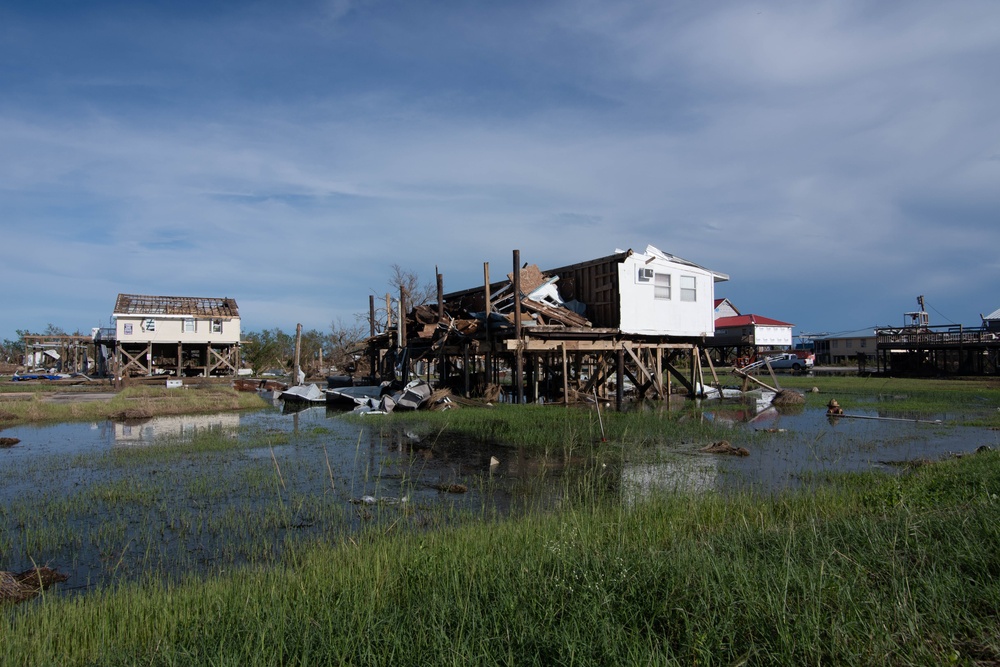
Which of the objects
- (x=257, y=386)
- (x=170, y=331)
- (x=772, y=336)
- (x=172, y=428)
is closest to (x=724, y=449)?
(x=172, y=428)

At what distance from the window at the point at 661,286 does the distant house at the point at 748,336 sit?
3897 centimetres

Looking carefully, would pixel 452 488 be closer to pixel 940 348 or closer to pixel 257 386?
pixel 257 386

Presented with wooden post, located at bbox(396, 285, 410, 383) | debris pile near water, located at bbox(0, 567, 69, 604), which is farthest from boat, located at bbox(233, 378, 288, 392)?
debris pile near water, located at bbox(0, 567, 69, 604)

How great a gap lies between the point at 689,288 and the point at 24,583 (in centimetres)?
2579

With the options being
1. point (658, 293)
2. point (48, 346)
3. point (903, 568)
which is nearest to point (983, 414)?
point (658, 293)

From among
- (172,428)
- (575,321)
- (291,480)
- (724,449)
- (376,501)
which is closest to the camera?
(376,501)

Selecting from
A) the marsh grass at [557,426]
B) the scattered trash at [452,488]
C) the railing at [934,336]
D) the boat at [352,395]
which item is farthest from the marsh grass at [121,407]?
the railing at [934,336]

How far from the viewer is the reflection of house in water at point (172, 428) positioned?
16.8m

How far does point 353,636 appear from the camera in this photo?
4066 mm

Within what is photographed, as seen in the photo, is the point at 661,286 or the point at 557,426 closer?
the point at 557,426

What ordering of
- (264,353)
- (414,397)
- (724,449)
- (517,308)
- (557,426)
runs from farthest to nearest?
(264,353)
(414,397)
(517,308)
(557,426)
(724,449)

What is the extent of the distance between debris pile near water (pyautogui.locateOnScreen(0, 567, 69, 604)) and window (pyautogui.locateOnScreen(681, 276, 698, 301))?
24920 millimetres

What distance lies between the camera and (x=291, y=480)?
445 inches

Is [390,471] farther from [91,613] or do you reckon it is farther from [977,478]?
[977,478]
